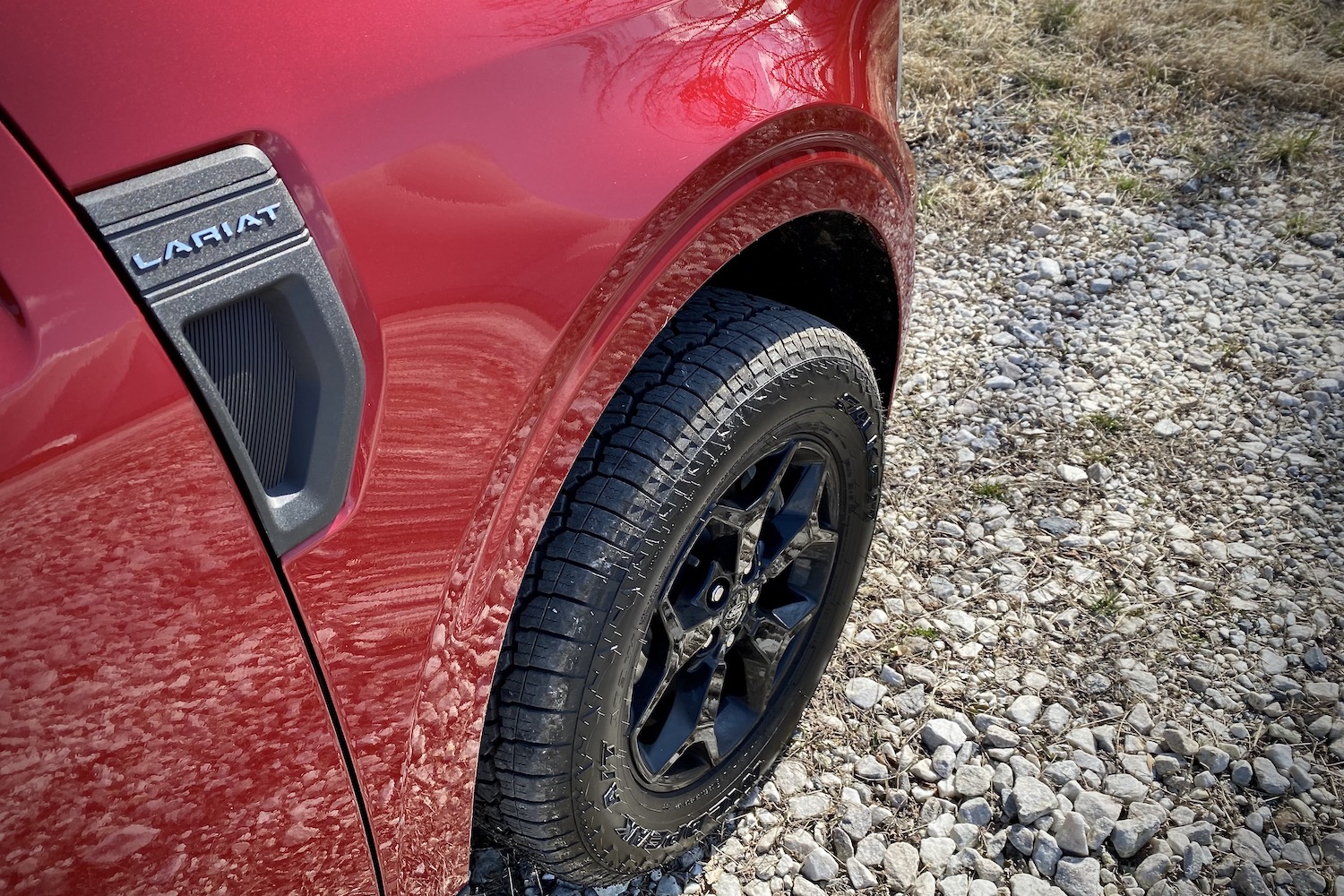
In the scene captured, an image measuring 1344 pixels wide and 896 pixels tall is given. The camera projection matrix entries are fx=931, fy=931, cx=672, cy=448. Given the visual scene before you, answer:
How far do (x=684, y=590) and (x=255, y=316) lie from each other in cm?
88

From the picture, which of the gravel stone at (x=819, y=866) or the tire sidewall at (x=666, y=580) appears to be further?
the gravel stone at (x=819, y=866)

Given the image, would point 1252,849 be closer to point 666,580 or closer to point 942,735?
point 942,735

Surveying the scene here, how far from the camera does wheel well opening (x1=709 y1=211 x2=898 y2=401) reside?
1825 millimetres

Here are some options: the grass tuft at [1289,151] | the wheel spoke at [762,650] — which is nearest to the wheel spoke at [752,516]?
the wheel spoke at [762,650]

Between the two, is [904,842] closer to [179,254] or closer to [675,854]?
[675,854]

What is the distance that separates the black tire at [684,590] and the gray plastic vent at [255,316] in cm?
43

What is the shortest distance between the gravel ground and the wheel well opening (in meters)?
0.66

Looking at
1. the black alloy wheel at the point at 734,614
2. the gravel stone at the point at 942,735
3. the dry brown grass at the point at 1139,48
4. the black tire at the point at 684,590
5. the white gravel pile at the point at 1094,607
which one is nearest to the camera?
the black tire at the point at 684,590

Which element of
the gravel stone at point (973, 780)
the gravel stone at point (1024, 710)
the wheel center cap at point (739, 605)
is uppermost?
the wheel center cap at point (739, 605)

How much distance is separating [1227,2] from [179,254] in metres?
4.79

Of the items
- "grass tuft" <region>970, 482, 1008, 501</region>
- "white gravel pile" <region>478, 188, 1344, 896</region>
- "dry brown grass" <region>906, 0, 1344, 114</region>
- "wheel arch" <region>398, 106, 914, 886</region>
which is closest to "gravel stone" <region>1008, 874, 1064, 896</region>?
"white gravel pile" <region>478, 188, 1344, 896</region>

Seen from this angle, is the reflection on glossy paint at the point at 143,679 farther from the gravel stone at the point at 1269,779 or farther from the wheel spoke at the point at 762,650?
the gravel stone at the point at 1269,779

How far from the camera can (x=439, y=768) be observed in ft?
3.80

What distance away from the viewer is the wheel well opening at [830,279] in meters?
1.83
